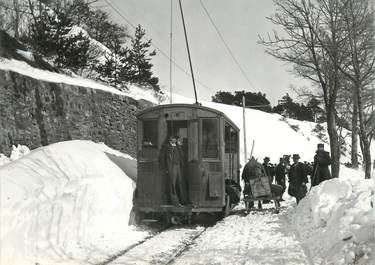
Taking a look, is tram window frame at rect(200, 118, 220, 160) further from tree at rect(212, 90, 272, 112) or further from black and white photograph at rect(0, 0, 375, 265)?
tree at rect(212, 90, 272, 112)

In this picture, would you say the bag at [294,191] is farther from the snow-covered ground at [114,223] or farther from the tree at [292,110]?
the tree at [292,110]

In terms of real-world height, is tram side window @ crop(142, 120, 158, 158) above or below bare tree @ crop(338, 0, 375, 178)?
below

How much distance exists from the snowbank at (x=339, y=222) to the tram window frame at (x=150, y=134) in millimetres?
3884

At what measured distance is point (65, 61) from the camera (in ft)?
87.2

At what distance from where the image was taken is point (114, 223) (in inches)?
465

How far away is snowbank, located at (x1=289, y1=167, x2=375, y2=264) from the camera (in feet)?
23.6

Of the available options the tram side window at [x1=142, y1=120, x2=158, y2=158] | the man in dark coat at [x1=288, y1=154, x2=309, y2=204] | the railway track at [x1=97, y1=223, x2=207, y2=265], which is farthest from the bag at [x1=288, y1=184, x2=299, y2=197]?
the tram side window at [x1=142, y1=120, x2=158, y2=158]

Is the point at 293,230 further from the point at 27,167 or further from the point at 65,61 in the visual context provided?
the point at 65,61

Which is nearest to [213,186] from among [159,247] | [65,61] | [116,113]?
[159,247]

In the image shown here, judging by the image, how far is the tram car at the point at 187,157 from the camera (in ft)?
43.6

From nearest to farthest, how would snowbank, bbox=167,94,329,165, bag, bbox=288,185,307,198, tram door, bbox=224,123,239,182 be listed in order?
tram door, bbox=224,123,239,182 → bag, bbox=288,185,307,198 → snowbank, bbox=167,94,329,165

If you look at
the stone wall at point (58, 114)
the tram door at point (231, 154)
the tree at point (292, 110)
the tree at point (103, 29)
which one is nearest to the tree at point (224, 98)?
the tree at point (292, 110)

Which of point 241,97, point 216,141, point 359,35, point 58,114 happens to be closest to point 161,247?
point 216,141

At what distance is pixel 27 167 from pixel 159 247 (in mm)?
3010
